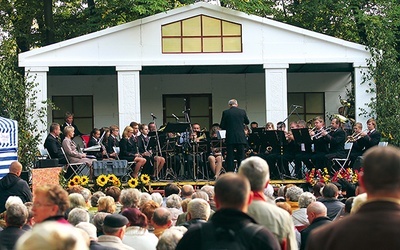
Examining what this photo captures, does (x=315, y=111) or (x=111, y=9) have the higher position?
(x=111, y=9)

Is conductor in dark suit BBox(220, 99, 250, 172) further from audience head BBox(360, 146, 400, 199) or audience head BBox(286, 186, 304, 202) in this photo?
audience head BBox(360, 146, 400, 199)

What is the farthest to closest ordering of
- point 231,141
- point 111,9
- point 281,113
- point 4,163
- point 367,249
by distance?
point 111,9
point 281,113
point 231,141
point 4,163
point 367,249

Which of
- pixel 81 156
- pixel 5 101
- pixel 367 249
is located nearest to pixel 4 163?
pixel 81 156

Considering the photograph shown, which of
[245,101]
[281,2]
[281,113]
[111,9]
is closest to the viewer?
[281,113]

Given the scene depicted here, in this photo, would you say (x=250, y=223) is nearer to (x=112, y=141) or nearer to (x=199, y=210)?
(x=199, y=210)

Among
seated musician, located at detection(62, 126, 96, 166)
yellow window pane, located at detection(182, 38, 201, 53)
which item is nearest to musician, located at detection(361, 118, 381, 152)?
yellow window pane, located at detection(182, 38, 201, 53)

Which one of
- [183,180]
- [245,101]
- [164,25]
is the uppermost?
[164,25]

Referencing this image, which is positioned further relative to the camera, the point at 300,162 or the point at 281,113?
the point at 281,113

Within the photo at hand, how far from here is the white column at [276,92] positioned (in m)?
24.4

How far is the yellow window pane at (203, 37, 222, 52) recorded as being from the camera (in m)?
24.7

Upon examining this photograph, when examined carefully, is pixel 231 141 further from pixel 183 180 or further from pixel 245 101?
pixel 245 101

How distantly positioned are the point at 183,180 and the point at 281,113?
4095mm

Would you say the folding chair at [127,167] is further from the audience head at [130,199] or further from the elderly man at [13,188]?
the audience head at [130,199]

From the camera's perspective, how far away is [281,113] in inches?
963
